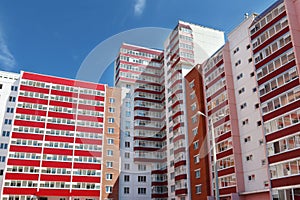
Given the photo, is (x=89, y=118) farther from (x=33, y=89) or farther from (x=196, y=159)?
(x=196, y=159)

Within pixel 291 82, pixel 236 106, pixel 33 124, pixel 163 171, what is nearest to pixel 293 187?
pixel 291 82

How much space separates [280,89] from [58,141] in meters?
48.8

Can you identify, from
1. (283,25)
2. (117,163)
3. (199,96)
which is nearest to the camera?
(283,25)

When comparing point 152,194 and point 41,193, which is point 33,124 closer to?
point 41,193

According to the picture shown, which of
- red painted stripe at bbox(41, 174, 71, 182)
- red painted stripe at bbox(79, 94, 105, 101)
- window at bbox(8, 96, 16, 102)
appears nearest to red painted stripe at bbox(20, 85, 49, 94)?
window at bbox(8, 96, 16, 102)

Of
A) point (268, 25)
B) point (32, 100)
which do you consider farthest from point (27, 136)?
point (268, 25)

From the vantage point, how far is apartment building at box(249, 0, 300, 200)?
36219 mm

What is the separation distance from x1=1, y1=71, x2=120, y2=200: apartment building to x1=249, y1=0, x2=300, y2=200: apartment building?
131ft

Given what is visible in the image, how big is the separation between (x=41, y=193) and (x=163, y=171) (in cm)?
2766

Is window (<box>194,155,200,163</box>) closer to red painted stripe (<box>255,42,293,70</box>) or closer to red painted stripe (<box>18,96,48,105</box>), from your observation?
red painted stripe (<box>255,42,293,70</box>)

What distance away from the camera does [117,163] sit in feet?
233

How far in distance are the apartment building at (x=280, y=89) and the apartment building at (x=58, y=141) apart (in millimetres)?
39875

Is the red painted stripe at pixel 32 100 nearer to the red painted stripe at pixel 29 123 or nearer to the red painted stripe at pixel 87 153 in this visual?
the red painted stripe at pixel 29 123

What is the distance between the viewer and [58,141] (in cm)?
6844
